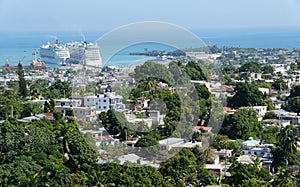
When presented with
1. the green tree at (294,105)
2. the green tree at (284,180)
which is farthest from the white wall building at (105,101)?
the green tree at (294,105)

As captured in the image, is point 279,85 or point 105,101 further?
point 279,85

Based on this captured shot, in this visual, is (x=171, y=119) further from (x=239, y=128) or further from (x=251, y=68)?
(x=251, y=68)

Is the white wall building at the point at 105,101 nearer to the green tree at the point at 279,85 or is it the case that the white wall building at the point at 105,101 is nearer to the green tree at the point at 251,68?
the green tree at the point at 279,85

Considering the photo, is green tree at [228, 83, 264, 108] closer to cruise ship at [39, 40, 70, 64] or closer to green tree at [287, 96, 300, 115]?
green tree at [287, 96, 300, 115]

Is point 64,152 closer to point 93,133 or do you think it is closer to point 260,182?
point 93,133

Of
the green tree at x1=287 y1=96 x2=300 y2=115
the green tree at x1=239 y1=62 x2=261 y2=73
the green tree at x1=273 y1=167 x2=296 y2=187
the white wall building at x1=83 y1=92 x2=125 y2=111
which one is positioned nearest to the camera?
the green tree at x1=273 y1=167 x2=296 y2=187

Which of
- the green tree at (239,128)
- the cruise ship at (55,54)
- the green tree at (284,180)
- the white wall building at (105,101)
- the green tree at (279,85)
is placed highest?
the cruise ship at (55,54)

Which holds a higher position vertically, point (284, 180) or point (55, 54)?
point (55, 54)

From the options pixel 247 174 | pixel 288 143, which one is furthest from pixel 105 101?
pixel 247 174

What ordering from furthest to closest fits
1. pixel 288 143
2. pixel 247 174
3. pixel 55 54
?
pixel 55 54 → pixel 288 143 → pixel 247 174

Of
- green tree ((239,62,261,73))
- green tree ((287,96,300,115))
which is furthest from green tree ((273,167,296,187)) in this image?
green tree ((239,62,261,73))
